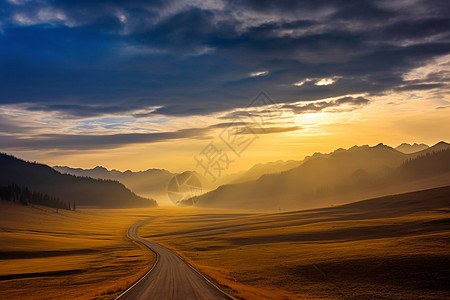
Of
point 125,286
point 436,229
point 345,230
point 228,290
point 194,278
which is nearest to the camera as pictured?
point 228,290

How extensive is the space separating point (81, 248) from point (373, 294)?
99.9 metres

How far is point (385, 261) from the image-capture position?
173ft

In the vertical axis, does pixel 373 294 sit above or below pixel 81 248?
above

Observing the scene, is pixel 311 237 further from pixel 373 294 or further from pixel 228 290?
pixel 228 290

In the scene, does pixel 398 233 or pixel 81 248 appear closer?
pixel 398 233

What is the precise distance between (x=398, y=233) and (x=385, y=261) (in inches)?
1708

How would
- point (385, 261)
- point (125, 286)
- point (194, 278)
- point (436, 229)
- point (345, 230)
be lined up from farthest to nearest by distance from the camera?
point (345, 230)
point (436, 229)
point (385, 261)
point (194, 278)
point (125, 286)

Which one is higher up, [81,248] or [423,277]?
[423,277]

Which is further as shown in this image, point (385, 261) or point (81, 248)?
point (81, 248)

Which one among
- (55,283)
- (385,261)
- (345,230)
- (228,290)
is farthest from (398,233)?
(55,283)

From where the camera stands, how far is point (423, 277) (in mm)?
44688

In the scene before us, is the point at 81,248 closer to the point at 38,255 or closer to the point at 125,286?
the point at 38,255

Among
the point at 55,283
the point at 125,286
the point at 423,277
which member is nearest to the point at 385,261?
the point at 423,277

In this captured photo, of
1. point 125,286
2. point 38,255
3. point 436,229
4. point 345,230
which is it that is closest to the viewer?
point 125,286
